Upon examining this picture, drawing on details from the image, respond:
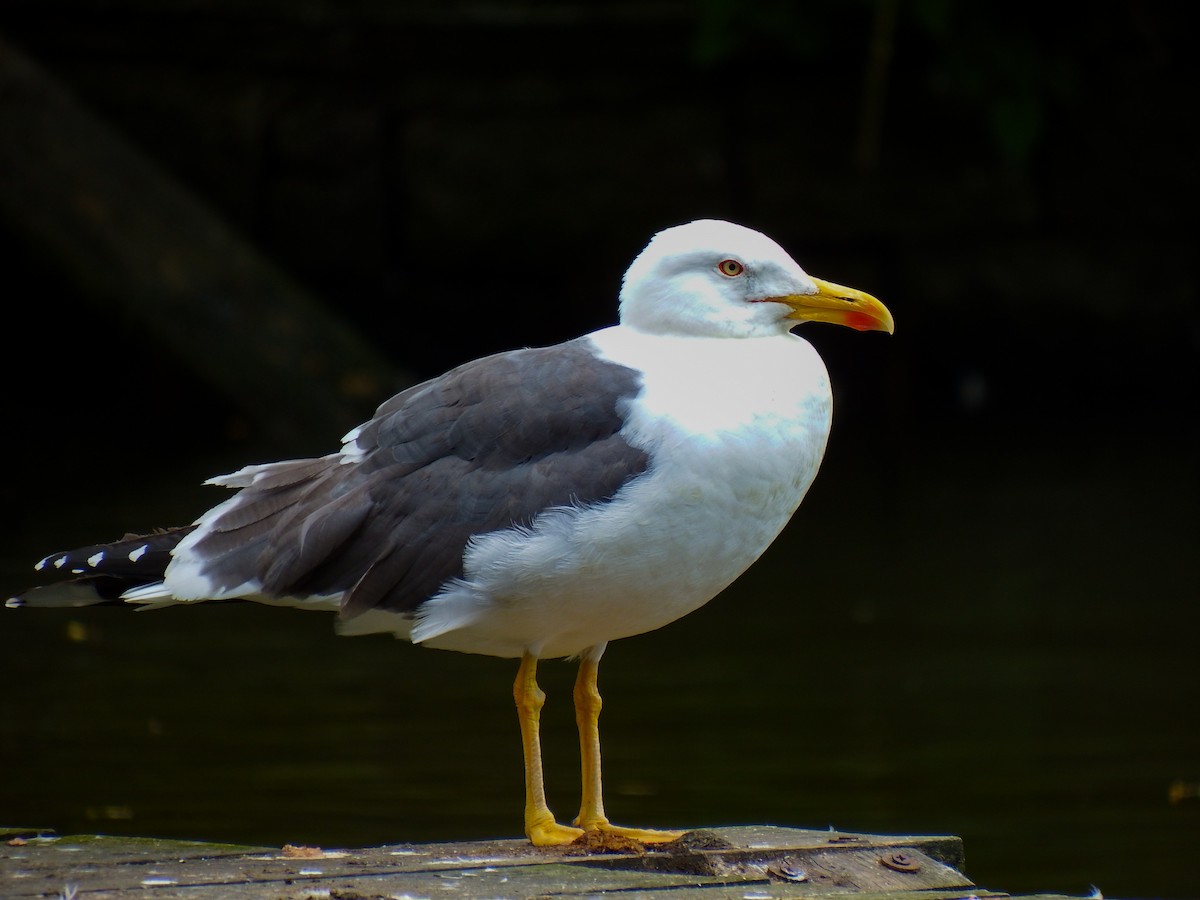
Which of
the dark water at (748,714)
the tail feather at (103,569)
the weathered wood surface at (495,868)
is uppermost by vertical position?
the tail feather at (103,569)

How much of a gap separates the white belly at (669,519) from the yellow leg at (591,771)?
284 mm

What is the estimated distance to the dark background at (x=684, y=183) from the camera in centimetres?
1116

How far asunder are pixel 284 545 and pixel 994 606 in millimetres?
4127

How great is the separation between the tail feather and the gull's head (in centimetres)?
116

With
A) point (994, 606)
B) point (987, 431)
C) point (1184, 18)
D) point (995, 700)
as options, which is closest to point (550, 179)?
point (987, 431)

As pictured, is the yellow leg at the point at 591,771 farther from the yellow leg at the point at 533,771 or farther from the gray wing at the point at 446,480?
the gray wing at the point at 446,480

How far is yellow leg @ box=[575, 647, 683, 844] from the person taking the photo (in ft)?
12.8

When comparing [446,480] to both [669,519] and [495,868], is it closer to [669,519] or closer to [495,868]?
[669,519]

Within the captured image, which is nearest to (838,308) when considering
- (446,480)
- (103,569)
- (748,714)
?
(446,480)

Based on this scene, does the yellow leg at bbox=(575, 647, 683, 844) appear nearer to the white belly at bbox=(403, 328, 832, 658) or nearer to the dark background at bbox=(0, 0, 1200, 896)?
the white belly at bbox=(403, 328, 832, 658)

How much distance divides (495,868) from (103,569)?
44.8 inches

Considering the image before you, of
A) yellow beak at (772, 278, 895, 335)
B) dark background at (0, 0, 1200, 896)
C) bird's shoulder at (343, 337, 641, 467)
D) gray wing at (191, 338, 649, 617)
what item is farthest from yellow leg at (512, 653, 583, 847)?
dark background at (0, 0, 1200, 896)

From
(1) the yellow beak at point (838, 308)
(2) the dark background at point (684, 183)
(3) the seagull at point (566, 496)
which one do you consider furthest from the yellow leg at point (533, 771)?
(2) the dark background at point (684, 183)

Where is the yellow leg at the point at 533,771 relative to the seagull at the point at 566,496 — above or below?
below
